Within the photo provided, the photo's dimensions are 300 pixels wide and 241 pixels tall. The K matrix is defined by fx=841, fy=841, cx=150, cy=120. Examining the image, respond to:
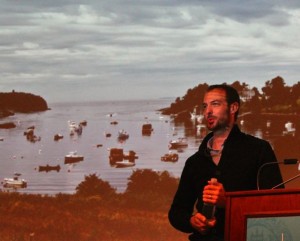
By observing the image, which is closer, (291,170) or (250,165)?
(250,165)

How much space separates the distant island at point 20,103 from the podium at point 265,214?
4555 mm

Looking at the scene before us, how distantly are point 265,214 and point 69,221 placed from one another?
4.40 meters

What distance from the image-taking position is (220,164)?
244cm

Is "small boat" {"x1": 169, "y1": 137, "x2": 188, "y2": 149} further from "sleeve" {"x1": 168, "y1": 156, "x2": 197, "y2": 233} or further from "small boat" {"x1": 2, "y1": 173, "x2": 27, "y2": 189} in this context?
"sleeve" {"x1": 168, "y1": 156, "x2": 197, "y2": 233}

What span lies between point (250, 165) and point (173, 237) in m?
4.02

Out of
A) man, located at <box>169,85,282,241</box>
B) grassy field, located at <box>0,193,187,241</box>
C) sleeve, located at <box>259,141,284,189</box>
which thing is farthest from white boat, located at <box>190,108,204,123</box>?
sleeve, located at <box>259,141,284,189</box>

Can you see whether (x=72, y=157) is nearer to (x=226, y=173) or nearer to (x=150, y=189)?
(x=150, y=189)

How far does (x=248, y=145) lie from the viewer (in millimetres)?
2471

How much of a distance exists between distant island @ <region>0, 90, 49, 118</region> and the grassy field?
2.18ft

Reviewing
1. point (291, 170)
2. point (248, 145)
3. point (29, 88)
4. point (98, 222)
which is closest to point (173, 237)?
point (98, 222)

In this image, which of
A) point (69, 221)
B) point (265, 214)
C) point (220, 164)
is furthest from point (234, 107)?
point (69, 221)

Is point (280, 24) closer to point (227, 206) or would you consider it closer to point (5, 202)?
point (5, 202)

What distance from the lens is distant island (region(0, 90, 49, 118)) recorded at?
6.40 metres

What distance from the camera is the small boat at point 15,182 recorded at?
6281 millimetres
